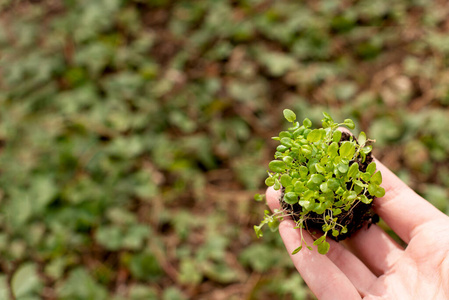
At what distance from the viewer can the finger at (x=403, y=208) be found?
1.86 metres

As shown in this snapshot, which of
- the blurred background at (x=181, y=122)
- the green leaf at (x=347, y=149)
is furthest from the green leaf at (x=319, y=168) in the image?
the blurred background at (x=181, y=122)

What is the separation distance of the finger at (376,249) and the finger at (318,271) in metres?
0.29

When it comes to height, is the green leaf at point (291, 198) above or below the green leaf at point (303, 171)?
below

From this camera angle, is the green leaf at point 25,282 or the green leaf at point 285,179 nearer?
the green leaf at point 285,179

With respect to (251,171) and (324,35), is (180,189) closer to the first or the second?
(251,171)

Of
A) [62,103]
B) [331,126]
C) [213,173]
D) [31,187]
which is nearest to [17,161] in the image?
[31,187]

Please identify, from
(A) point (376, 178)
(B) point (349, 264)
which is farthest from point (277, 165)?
(B) point (349, 264)

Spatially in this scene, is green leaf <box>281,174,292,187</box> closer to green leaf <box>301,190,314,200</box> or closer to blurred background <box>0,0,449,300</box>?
green leaf <box>301,190,314,200</box>

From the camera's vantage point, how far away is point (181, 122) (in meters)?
3.22

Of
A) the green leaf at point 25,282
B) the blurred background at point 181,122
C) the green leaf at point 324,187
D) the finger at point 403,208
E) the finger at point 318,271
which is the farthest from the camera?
the blurred background at point 181,122

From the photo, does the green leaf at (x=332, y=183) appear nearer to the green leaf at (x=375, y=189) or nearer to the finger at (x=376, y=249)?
the green leaf at (x=375, y=189)

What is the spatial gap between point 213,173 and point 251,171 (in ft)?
0.99

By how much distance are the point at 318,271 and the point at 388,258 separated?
1.37ft

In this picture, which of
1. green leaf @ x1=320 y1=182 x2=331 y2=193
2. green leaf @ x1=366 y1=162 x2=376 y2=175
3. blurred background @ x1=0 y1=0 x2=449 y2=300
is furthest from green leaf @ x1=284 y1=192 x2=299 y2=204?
blurred background @ x1=0 y1=0 x2=449 y2=300
